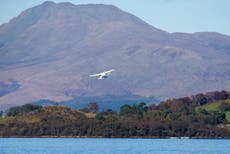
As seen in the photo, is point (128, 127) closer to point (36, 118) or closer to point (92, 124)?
point (92, 124)

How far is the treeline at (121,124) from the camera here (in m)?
145

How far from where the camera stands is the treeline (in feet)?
477

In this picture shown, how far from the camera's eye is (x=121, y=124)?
143m

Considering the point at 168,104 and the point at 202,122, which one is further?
the point at 168,104

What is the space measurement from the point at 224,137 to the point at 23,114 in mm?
41192

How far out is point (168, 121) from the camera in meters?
148
